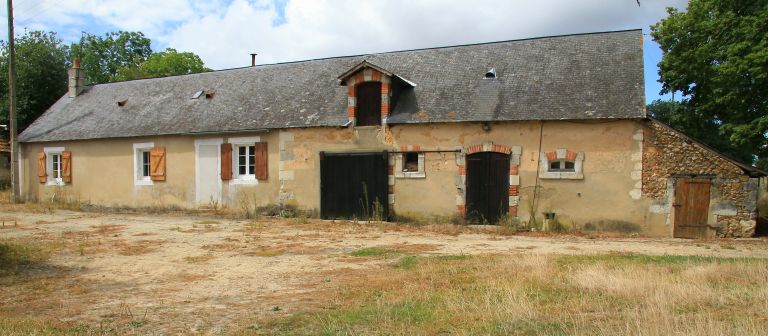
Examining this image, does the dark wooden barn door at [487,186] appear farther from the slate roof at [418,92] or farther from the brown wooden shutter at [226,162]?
the brown wooden shutter at [226,162]

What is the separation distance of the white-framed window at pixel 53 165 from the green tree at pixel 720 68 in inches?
857

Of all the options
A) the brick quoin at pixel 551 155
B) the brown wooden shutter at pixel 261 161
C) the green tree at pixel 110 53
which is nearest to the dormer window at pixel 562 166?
the brick quoin at pixel 551 155

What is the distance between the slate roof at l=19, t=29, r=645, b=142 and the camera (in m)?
13.8

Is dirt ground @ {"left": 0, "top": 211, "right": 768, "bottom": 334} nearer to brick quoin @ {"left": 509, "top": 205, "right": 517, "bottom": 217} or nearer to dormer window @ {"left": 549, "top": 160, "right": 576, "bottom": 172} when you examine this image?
brick quoin @ {"left": 509, "top": 205, "right": 517, "bottom": 217}

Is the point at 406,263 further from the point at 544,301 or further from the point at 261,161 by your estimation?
the point at 261,161

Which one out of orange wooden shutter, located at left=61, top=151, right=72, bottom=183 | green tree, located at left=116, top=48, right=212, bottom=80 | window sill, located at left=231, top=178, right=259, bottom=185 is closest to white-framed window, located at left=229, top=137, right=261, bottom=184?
window sill, located at left=231, top=178, right=259, bottom=185

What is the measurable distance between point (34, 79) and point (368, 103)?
20.9 meters

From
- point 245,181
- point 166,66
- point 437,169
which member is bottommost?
point 245,181

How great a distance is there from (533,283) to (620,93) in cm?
857

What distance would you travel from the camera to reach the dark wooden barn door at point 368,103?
15.5 meters

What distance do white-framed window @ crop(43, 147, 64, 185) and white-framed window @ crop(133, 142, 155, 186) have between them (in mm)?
4117

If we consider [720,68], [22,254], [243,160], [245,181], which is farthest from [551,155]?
[22,254]

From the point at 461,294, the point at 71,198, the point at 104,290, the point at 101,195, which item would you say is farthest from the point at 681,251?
the point at 71,198

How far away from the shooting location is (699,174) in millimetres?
12352
